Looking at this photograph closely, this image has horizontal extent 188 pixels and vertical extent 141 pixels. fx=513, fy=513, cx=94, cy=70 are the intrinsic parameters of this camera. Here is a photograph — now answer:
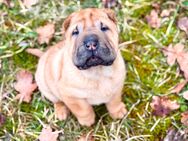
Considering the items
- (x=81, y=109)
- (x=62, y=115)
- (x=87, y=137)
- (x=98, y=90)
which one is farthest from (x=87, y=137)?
(x=98, y=90)

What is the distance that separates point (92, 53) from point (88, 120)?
3.11 feet

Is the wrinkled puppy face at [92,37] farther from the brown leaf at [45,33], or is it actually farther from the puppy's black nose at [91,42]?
the brown leaf at [45,33]

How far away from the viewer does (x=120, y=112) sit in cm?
459

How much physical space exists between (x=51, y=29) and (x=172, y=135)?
1620mm

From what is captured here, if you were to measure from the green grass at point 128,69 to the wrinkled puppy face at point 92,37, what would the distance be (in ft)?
3.20

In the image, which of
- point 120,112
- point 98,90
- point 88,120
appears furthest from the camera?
point 120,112

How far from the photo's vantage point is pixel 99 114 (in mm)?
4676

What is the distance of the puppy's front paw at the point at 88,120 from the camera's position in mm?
4441

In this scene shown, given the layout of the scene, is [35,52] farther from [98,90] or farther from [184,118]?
[184,118]

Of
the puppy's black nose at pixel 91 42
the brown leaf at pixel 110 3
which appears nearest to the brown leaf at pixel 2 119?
the puppy's black nose at pixel 91 42

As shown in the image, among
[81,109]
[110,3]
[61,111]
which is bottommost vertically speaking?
[61,111]

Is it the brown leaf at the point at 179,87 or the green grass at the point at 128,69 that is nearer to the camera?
the green grass at the point at 128,69

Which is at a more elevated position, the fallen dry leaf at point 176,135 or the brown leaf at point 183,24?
the brown leaf at point 183,24

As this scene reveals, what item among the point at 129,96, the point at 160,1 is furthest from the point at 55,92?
the point at 160,1
